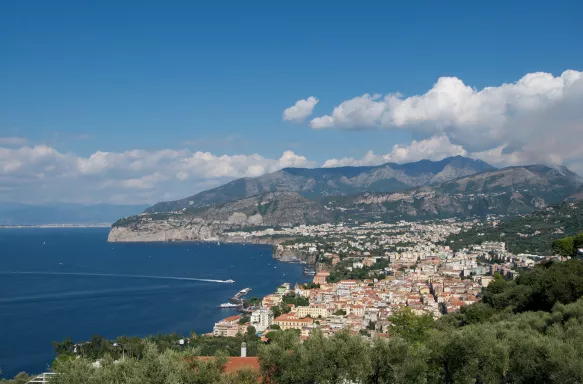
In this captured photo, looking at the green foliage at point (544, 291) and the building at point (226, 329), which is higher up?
the green foliage at point (544, 291)

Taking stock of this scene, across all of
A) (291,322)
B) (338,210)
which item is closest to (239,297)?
(291,322)

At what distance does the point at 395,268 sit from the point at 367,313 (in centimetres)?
3220

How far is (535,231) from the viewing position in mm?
89250

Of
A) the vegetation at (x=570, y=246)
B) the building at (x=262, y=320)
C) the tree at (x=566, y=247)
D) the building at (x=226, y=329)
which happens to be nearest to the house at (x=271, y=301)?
the building at (x=262, y=320)

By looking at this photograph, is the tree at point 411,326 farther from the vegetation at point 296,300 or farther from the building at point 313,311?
the vegetation at point 296,300

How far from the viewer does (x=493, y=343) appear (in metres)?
11.1

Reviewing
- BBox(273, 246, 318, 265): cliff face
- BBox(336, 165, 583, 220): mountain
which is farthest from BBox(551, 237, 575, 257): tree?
BBox(336, 165, 583, 220): mountain

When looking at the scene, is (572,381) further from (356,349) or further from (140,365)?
(140,365)

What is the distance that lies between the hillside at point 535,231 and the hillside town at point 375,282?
3122mm

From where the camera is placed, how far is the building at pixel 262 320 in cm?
3838

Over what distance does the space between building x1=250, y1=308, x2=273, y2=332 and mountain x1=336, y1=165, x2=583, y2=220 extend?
131514 millimetres

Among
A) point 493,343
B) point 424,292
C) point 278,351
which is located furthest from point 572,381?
point 424,292

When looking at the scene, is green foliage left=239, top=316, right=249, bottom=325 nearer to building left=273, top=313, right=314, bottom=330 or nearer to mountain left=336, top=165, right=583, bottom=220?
building left=273, top=313, right=314, bottom=330

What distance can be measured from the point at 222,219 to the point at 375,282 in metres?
107
